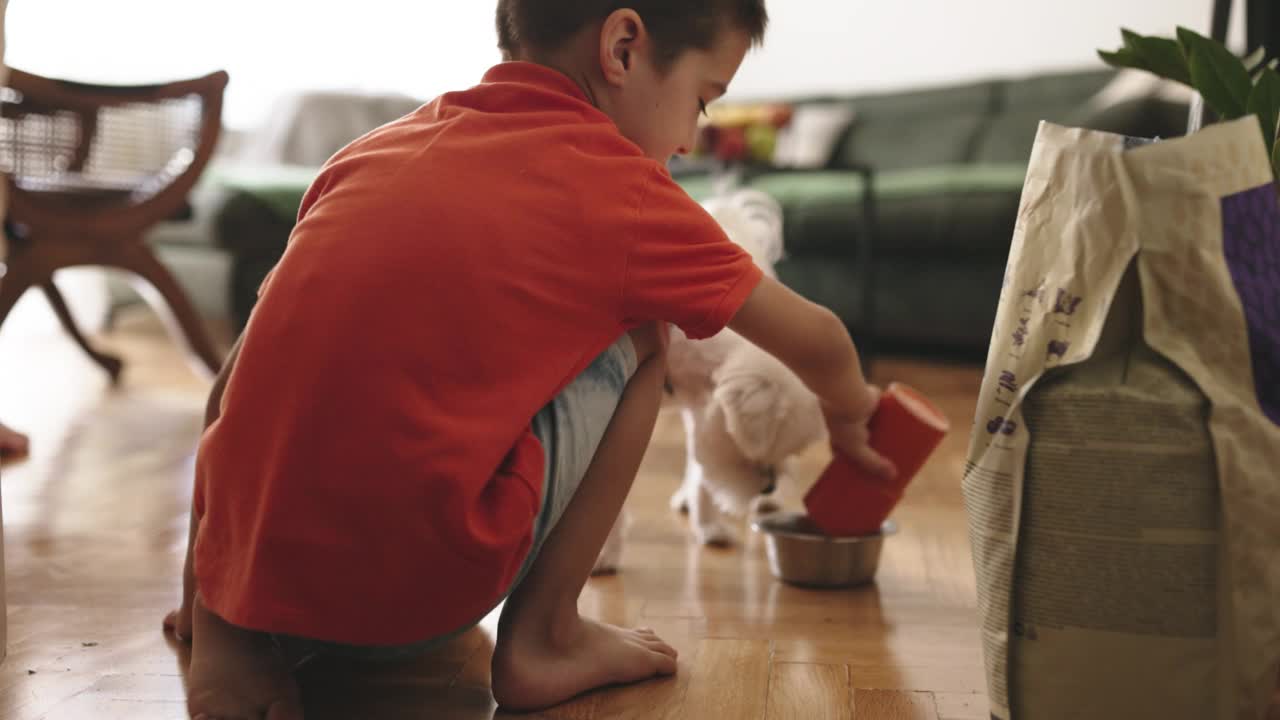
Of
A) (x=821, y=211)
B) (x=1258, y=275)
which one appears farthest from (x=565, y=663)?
(x=821, y=211)

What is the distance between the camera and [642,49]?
35.9 inches

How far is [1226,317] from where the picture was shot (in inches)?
29.5

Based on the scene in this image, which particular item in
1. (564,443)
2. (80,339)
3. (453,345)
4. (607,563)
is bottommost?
(80,339)

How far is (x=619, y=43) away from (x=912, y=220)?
2.26 m

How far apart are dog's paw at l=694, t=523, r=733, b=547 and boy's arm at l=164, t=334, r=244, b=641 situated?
2.06ft

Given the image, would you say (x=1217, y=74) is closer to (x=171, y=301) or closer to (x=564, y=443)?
(x=564, y=443)

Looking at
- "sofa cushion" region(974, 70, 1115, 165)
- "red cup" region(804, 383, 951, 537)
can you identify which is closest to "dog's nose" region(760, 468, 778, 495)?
"red cup" region(804, 383, 951, 537)

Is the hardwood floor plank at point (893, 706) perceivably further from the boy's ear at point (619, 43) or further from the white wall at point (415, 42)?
the white wall at point (415, 42)

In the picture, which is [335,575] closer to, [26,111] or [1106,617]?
[1106,617]

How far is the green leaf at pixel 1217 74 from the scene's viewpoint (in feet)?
3.02

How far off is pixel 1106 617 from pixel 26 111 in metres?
2.42

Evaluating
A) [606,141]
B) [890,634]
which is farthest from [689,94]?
[890,634]

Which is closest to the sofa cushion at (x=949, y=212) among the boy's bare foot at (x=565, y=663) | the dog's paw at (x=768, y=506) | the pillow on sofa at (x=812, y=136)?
the pillow on sofa at (x=812, y=136)

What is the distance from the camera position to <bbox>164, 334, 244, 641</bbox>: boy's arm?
981 mm
